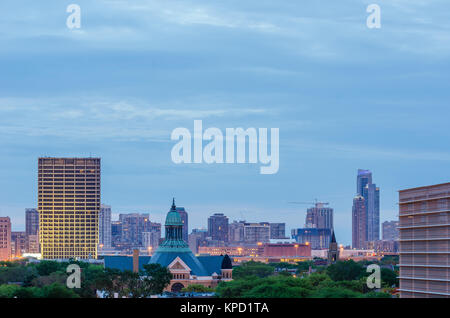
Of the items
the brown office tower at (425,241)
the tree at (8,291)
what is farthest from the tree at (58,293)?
the brown office tower at (425,241)

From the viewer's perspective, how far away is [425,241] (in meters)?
138

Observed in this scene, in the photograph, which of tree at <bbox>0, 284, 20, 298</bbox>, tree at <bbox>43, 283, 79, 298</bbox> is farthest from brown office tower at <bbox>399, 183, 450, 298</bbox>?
tree at <bbox>0, 284, 20, 298</bbox>

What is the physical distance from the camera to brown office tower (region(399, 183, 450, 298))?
427 feet

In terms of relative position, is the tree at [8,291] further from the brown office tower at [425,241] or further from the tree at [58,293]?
the brown office tower at [425,241]

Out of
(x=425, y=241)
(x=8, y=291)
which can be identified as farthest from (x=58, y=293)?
(x=425, y=241)

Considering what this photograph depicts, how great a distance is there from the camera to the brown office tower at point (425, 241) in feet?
427

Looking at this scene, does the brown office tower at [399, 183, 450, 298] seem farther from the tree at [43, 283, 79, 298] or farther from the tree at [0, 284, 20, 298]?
the tree at [0, 284, 20, 298]

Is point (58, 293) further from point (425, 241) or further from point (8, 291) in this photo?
point (425, 241)
